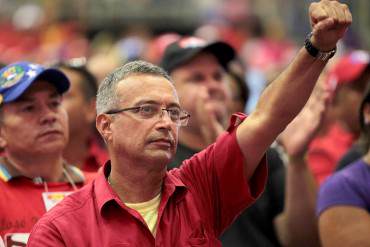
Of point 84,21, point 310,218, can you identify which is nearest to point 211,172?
point 310,218

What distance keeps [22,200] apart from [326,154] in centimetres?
306

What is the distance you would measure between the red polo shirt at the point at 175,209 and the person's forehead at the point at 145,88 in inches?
12.5

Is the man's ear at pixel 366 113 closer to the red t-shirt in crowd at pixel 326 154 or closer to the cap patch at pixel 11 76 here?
the red t-shirt in crowd at pixel 326 154

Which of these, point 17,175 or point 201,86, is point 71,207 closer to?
point 17,175

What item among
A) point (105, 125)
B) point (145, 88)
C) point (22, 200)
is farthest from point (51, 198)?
point (145, 88)

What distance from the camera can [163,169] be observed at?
15.8 ft

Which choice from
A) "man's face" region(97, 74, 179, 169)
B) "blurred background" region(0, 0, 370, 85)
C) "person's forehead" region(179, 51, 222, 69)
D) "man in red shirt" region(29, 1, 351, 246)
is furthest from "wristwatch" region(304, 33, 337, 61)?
"blurred background" region(0, 0, 370, 85)

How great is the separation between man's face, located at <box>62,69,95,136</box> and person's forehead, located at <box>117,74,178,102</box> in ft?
9.08

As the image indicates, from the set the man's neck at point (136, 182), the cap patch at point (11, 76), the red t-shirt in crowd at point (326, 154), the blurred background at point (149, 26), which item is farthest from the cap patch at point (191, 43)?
the blurred background at point (149, 26)

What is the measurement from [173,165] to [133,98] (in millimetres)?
1543

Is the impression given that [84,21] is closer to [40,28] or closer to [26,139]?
[40,28]

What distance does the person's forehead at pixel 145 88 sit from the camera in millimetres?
4793

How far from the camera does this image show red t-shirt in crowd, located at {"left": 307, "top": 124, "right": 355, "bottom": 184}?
7.93 meters

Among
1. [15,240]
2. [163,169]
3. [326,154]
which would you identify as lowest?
[326,154]
